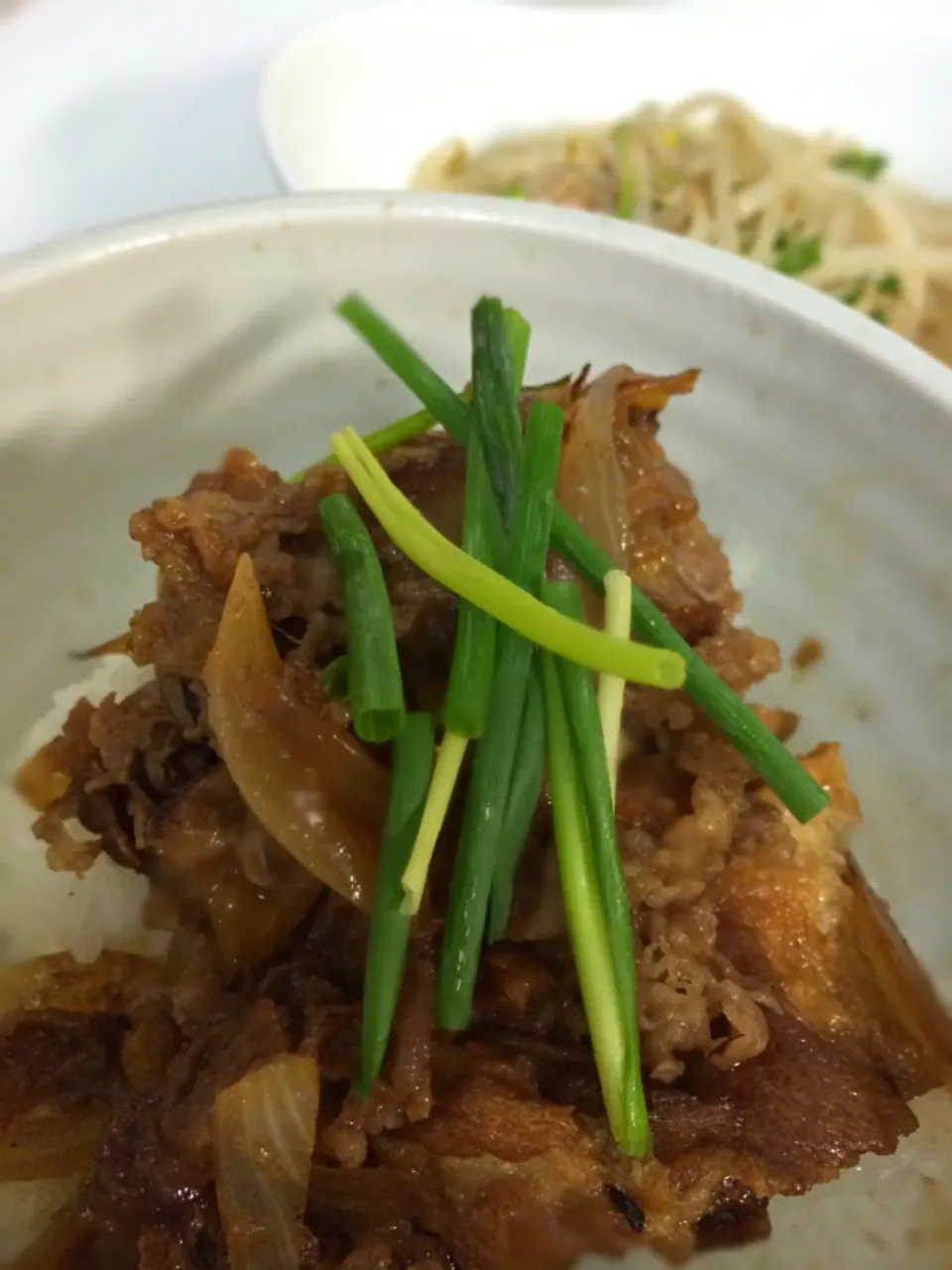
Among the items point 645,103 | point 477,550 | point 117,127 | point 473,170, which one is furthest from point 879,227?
point 477,550

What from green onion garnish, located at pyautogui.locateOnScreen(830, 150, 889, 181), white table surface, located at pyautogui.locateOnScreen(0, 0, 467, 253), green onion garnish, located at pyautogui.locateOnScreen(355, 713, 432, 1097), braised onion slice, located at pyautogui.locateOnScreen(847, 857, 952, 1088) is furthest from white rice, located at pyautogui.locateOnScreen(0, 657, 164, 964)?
green onion garnish, located at pyautogui.locateOnScreen(830, 150, 889, 181)

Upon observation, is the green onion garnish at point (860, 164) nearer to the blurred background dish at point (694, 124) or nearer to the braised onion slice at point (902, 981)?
the blurred background dish at point (694, 124)

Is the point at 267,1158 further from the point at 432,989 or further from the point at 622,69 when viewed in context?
the point at 622,69

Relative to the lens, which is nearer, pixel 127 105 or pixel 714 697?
pixel 714 697

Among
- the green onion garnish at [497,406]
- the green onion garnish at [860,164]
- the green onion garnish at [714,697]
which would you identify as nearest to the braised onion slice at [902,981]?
the green onion garnish at [714,697]

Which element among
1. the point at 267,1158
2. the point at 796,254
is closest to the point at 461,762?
the point at 267,1158

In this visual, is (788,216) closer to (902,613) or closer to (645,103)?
(645,103)
